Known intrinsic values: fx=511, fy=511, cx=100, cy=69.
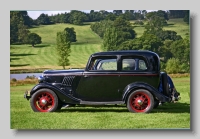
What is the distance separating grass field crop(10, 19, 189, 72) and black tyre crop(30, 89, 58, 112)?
74 cm

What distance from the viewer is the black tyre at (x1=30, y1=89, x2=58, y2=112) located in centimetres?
1183

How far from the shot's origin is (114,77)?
1162 centimetres

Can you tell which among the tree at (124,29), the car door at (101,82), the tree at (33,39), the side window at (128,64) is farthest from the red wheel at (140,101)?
the tree at (33,39)

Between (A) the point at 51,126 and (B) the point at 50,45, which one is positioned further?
(B) the point at 50,45

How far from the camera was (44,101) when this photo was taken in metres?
11.9

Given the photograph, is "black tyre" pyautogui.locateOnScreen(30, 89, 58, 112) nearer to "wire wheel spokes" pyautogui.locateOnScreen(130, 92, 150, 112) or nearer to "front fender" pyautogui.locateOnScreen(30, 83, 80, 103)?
"front fender" pyautogui.locateOnScreen(30, 83, 80, 103)

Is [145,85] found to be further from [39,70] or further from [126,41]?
[39,70]

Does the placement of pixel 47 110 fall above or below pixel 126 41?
below

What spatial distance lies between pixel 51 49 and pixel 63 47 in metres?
0.30

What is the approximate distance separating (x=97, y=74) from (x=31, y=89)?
1624 millimetres

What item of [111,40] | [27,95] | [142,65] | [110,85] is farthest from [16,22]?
[142,65]

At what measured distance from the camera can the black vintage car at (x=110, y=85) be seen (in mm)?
11586

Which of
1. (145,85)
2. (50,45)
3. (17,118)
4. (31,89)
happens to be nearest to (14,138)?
(17,118)

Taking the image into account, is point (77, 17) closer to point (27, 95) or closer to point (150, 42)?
point (150, 42)
